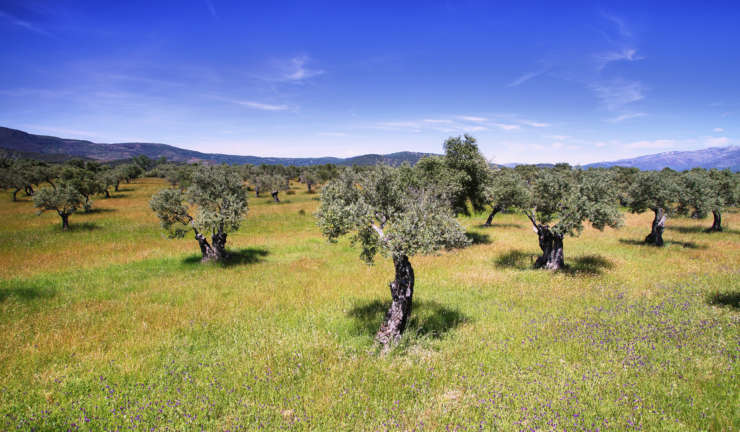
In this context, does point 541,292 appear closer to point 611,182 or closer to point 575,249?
point 611,182

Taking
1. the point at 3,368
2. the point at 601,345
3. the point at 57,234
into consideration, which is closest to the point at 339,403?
the point at 601,345

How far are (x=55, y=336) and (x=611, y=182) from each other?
1104 inches

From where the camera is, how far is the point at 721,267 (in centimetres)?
1642

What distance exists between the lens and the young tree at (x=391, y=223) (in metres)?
8.20

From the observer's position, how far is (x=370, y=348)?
910cm

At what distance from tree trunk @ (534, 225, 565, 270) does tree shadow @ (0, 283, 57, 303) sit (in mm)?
28338

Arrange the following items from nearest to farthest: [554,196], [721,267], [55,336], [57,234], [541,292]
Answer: [55,336], [541,292], [721,267], [554,196], [57,234]

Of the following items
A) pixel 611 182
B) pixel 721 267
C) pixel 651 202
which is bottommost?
pixel 721 267

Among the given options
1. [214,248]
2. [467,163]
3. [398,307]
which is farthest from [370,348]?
[467,163]

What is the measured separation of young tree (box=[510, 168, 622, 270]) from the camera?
52.3ft

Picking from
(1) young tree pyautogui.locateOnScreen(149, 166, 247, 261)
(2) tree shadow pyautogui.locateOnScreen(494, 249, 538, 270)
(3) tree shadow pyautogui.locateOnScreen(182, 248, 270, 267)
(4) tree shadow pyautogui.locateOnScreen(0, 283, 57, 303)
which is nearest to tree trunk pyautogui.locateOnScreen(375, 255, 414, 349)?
(2) tree shadow pyautogui.locateOnScreen(494, 249, 538, 270)

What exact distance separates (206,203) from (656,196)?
37.6m

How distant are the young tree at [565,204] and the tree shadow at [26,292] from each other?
2822 centimetres

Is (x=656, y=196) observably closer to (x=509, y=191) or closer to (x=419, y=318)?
(x=509, y=191)
